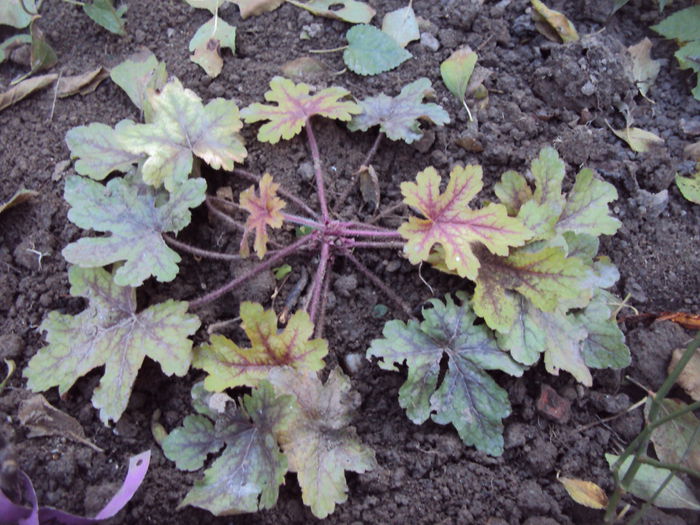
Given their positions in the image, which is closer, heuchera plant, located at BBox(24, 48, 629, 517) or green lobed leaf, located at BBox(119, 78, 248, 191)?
heuchera plant, located at BBox(24, 48, 629, 517)

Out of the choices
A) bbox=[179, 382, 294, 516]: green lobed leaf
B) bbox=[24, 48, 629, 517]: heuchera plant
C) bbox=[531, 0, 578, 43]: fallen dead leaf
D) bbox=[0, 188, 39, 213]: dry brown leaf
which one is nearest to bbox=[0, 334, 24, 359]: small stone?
bbox=[24, 48, 629, 517]: heuchera plant

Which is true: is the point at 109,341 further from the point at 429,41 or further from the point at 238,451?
the point at 429,41

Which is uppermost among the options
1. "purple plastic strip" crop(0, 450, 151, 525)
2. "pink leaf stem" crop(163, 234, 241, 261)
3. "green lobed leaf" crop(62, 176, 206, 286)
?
"green lobed leaf" crop(62, 176, 206, 286)

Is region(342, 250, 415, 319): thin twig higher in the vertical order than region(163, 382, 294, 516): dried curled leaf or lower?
higher

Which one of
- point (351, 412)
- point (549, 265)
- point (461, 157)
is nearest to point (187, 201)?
point (351, 412)

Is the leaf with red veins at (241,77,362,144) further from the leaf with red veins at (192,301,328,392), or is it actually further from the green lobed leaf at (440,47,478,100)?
the leaf with red veins at (192,301,328,392)

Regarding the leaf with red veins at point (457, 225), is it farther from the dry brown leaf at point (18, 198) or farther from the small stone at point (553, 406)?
the dry brown leaf at point (18, 198)

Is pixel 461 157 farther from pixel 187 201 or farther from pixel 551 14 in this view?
pixel 187 201

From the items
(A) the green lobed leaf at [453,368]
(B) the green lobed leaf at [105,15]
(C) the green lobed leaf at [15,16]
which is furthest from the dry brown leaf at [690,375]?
(C) the green lobed leaf at [15,16]
